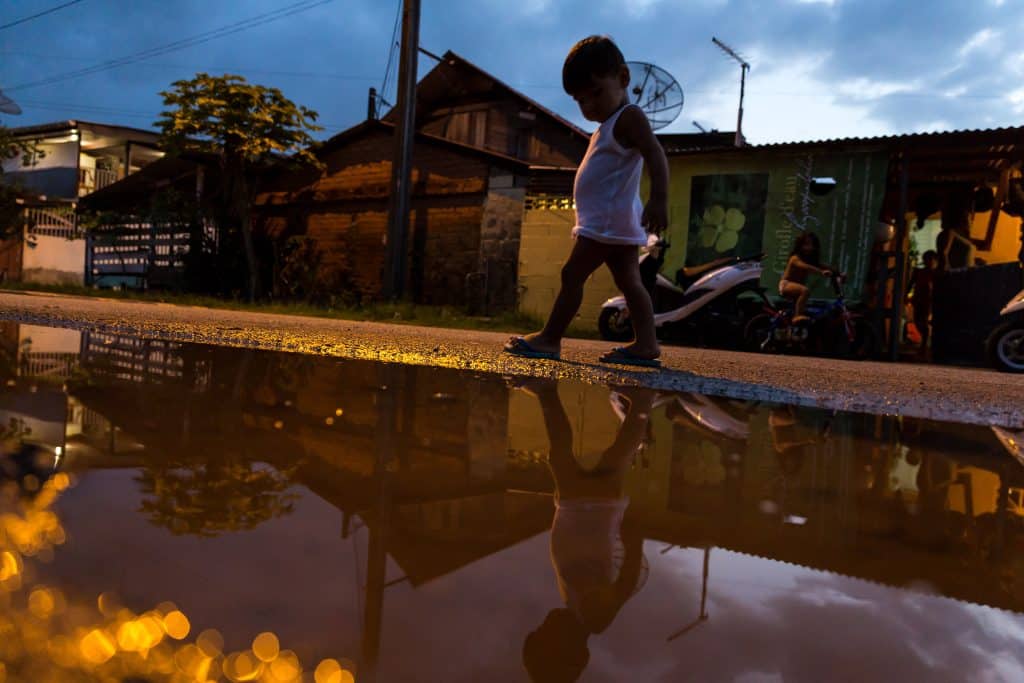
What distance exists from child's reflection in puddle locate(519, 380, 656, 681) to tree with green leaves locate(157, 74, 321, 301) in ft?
48.3

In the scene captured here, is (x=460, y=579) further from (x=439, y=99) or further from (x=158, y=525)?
(x=439, y=99)

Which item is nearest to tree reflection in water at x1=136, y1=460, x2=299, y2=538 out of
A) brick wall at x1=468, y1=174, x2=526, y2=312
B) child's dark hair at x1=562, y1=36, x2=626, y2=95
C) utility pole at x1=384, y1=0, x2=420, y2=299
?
child's dark hair at x1=562, y1=36, x2=626, y2=95

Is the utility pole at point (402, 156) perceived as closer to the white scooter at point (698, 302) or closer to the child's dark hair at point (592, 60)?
the white scooter at point (698, 302)

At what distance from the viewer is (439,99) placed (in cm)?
2006

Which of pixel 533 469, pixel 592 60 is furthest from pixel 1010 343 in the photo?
pixel 533 469

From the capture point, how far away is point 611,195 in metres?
3.65

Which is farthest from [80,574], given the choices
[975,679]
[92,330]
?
[92,330]

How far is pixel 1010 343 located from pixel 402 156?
29.9 ft

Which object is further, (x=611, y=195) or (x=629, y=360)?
(x=629, y=360)

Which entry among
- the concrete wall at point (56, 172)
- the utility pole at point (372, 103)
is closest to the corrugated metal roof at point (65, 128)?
the concrete wall at point (56, 172)

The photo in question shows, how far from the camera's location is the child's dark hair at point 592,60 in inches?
139

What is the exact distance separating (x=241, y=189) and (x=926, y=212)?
13312mm

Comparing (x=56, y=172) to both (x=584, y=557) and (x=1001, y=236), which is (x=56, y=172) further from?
(x=584, y=557)

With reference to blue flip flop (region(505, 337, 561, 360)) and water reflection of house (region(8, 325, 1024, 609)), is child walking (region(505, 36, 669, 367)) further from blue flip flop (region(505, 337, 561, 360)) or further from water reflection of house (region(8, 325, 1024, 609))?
water reflection of house (region(8, 325, 1024, 609))
